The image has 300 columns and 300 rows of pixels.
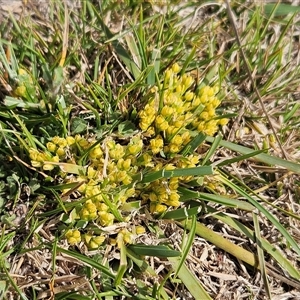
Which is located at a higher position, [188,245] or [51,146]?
[51,146]

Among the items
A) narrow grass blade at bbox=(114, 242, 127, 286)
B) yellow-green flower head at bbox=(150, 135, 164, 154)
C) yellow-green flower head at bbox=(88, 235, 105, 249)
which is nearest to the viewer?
narrow grass blade at bbox=(114, 242, 127, 286)

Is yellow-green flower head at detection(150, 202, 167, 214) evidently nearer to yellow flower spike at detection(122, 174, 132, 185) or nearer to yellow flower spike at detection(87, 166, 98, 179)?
yellow flower spike at detection(122, 174, 132, 185)

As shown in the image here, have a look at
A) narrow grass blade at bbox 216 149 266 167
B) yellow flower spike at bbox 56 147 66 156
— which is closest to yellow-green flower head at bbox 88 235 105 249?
yellow flower spike at bbox 56 147 66 156

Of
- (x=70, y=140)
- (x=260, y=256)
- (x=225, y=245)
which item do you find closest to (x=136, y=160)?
(x=70, y=140)

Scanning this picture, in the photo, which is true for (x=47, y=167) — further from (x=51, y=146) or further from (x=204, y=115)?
(x=204, y=115)

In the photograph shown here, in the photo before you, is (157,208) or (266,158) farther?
(266,158)

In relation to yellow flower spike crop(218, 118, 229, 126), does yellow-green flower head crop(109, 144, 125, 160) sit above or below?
below

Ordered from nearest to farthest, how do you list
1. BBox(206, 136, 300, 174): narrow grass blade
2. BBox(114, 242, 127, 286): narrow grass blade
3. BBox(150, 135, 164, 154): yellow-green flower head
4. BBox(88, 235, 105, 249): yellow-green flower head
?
BBox(114, 242, 127, 286): narrow grass blade, BBox(88, 235, 105, 249): yellow-green flower head, BBox(150, 135, 164, 154): yellow-green flower head, BBox(206, 136, 300, 174): narrow grass blade
